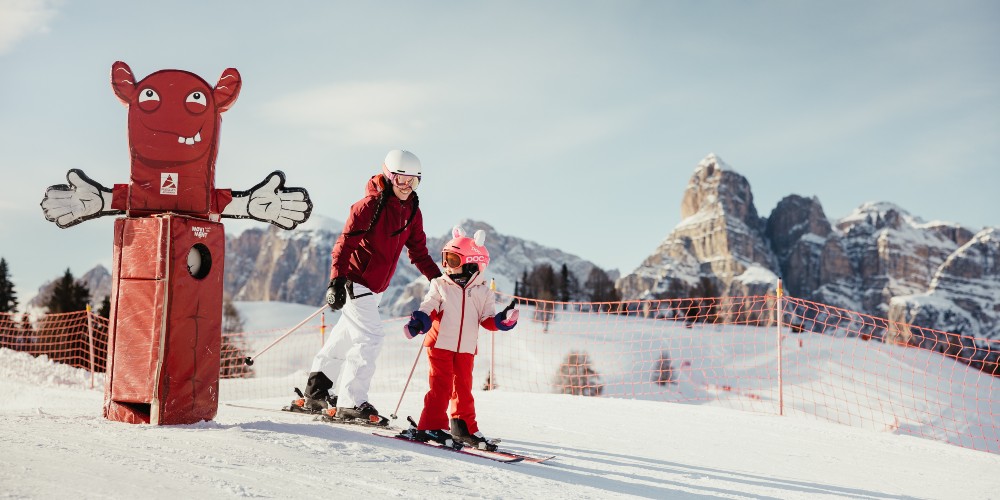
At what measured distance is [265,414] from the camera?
4516 mm

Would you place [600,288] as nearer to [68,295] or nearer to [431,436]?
[68,295]

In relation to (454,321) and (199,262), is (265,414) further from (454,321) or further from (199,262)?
(454,321)

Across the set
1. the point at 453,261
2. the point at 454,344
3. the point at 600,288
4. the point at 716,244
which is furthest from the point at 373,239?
the point at 716,244

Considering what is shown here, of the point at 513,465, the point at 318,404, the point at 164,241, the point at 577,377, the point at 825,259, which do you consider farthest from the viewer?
the point at 825,259

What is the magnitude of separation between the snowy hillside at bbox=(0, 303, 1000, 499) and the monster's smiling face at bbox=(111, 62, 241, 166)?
55.0 inches

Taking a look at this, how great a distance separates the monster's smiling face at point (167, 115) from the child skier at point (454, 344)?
1.49 m

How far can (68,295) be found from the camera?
114 feet

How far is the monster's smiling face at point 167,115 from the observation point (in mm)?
3689

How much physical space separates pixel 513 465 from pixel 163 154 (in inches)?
94.7

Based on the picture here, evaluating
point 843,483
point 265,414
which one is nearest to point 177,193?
point 265,414

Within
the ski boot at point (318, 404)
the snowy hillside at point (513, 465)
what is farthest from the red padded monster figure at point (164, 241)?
the ski boot at point (318, 404)

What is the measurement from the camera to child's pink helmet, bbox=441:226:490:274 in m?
4.03

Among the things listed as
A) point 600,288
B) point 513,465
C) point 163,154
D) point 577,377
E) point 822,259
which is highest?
point 822,259

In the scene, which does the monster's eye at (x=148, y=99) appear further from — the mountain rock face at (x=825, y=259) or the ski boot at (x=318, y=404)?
the mountain rock face at (x=825, y=259)
